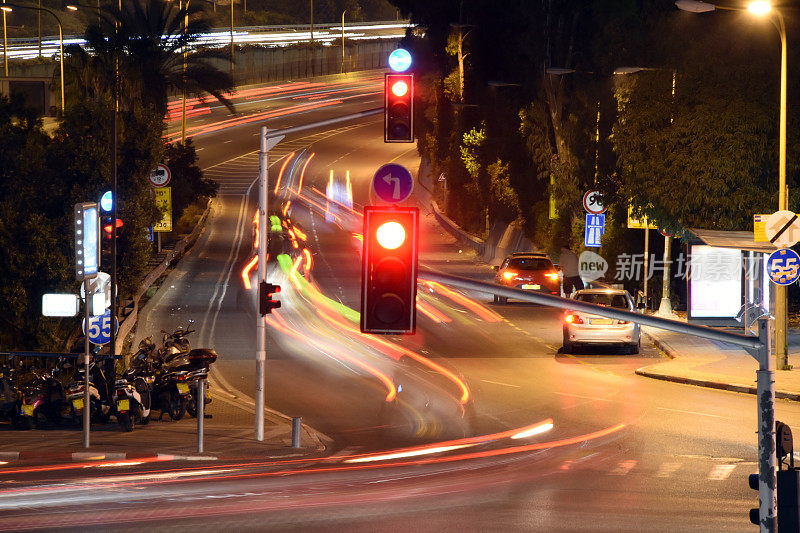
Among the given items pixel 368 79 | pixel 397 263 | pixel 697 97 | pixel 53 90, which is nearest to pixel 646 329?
pixel 697 97

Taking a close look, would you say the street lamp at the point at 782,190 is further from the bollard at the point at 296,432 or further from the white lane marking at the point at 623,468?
the bollard at the point at 296,432

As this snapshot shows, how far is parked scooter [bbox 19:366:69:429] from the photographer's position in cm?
1950

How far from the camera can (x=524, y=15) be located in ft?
161

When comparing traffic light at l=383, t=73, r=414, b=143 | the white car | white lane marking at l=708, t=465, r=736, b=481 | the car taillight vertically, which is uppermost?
traffic light at l=383, t=73, r=414, b=143

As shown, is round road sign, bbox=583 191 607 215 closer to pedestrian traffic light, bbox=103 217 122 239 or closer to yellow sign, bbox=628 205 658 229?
yellow sign, bbox=628 205 658 229

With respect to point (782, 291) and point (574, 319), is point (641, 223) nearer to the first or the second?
point (574, 319)

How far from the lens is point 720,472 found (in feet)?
47.8

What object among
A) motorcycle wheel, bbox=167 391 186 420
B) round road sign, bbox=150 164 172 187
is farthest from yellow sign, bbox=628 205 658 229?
motorcycle wheel, bbox=167 391 186 420

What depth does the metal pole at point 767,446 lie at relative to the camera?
6859 millimetres

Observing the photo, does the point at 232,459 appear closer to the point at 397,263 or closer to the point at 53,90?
the point at 397,263

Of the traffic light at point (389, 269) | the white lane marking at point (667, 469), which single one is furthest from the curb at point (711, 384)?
the traffic light at point (389, 269)

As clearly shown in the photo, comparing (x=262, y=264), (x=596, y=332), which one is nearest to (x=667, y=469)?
(x=262, y=264)

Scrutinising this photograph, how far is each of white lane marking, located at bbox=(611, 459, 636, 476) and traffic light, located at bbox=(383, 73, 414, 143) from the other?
5639 millimetres

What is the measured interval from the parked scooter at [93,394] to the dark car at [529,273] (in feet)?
62.4
